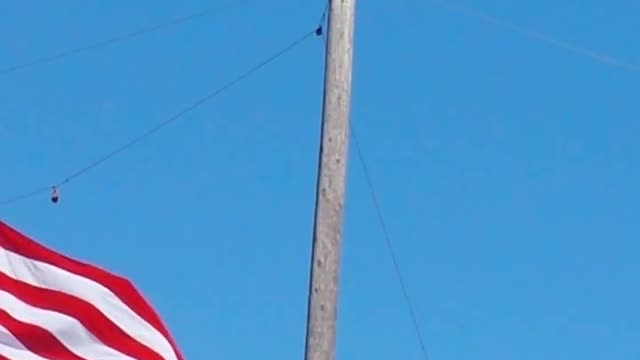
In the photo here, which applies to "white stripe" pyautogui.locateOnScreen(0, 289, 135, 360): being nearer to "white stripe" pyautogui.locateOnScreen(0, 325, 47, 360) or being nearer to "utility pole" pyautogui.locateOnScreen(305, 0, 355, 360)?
"white stripe" pyautogui.locateOnScreen(0, 325, 47, 360)

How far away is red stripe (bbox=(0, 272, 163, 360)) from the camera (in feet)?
30.2

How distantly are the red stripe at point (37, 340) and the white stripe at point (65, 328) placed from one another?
2cm

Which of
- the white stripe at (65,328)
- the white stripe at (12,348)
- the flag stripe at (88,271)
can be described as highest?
the flag stripe at (88,271)

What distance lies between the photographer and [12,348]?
9.02 m

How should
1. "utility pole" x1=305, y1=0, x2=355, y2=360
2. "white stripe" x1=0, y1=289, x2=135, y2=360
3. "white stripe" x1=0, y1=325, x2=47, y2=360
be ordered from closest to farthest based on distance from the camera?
"utility pole" x1=305, y1=0, x2=355, y2=360, "white stripe" x1=0, y1=325, x2=47, y2=360, "white stripe" x1=0, y1=289, x2=135, y2=360

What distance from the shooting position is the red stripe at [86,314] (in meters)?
9.20

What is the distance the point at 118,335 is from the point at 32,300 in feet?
1.84

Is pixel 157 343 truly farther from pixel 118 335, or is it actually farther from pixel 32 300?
pixel 32 300

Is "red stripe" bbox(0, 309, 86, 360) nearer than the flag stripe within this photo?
Yes

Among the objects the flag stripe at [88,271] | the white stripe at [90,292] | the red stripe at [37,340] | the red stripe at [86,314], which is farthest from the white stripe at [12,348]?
the flag stripe at [88,271]

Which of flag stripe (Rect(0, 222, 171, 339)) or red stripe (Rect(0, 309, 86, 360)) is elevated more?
flag stripe (Rect(0, 222, 171, 339))

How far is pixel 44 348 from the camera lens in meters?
9.14

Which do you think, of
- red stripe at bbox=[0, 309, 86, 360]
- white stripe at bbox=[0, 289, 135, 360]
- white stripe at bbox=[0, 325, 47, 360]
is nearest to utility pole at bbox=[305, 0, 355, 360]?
white stripe at bbox=[0, 289, 135, 360]

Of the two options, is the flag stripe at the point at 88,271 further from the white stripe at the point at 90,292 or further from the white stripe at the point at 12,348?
the white stripe at the point at 12,348
